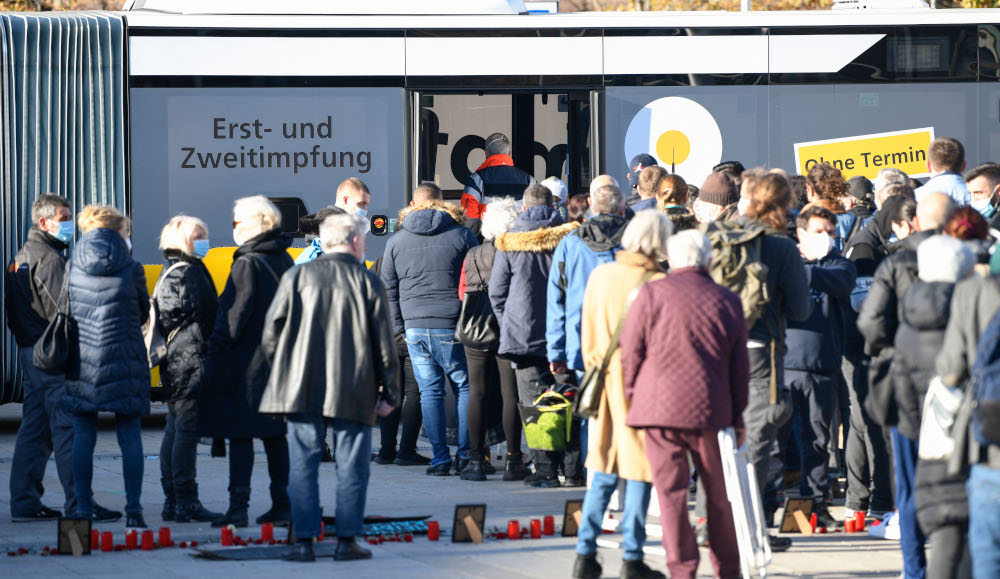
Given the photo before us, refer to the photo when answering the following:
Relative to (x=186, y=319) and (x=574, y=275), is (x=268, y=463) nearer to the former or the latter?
(x=186, y=319)

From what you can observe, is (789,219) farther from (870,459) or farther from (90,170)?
(90,170)

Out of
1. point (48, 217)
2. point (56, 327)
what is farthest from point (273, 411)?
point (48, 217)

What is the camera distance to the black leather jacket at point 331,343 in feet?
23.3

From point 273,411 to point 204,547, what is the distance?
0.96 meters

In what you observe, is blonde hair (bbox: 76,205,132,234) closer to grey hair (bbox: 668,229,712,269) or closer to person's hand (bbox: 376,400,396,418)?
person's hand (bbox: 376,400,396,418)

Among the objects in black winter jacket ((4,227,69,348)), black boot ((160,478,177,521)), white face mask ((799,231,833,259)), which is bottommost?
black boot ((160,478,177,521))

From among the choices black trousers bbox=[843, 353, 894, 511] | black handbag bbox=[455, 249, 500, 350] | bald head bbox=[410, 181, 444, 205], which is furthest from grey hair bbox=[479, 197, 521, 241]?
black trousers bbox=[843, 353, 894, 511]

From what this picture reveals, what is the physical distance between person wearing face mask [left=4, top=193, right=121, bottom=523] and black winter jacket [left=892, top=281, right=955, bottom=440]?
15.3 feet

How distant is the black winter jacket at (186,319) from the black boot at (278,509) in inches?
27.8

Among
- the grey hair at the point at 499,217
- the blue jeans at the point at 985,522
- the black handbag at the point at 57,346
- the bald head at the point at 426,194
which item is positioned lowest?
the blue jeans at the point at 985,522

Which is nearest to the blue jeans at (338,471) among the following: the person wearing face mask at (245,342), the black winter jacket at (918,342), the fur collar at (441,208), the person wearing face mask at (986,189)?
the person wearing face mask at (245,342)

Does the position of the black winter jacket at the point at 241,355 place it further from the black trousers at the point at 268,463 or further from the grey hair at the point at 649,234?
the grey hair at the point at 649,234

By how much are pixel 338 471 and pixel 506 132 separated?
636cm

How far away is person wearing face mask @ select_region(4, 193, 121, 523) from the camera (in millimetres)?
8531
